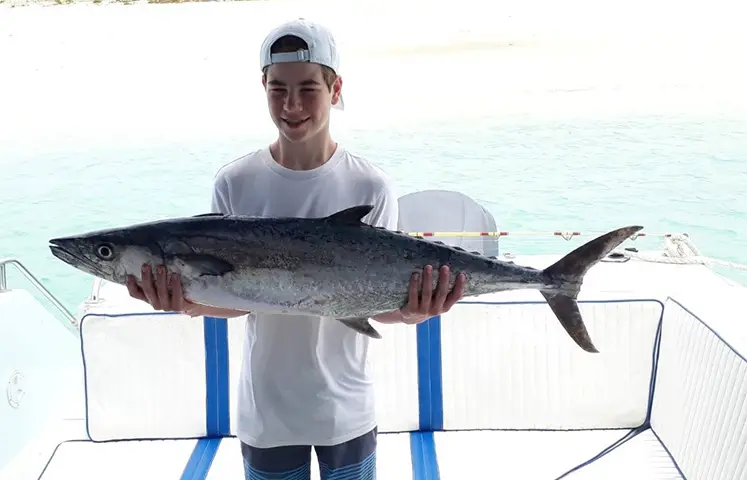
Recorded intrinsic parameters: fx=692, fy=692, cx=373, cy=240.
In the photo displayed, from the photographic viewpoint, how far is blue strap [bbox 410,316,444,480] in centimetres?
261

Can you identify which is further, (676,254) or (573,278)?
(676,254)

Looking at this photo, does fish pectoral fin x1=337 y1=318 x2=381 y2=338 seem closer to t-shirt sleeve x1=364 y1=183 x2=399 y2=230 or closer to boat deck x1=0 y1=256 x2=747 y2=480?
t-shirt sleeve x1=364 y1=183 x2=399 y2=230

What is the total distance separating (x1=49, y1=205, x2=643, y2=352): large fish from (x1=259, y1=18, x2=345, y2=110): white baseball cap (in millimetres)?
305

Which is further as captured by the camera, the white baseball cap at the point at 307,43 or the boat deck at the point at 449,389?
the boat deck at the point at 449,389

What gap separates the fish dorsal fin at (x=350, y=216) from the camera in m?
1.19

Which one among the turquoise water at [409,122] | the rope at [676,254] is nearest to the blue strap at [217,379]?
the rope at [676,254]

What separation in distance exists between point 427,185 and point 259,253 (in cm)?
1166

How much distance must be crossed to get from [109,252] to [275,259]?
0.94 ft

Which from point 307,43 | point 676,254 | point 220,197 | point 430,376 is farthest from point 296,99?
point 676,254

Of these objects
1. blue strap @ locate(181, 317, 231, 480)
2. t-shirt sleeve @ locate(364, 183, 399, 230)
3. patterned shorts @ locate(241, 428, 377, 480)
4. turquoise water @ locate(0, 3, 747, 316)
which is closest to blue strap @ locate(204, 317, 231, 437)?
blue strap @ locate(181, 317, 231, 480)

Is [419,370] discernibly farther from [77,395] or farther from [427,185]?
[427,185]

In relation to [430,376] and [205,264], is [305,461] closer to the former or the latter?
[205,264]

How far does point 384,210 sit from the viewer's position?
135 centimetres

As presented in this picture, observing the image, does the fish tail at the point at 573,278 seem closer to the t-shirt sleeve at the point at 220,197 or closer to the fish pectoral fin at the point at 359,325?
the fish pectoral fin at the point at 359,325
